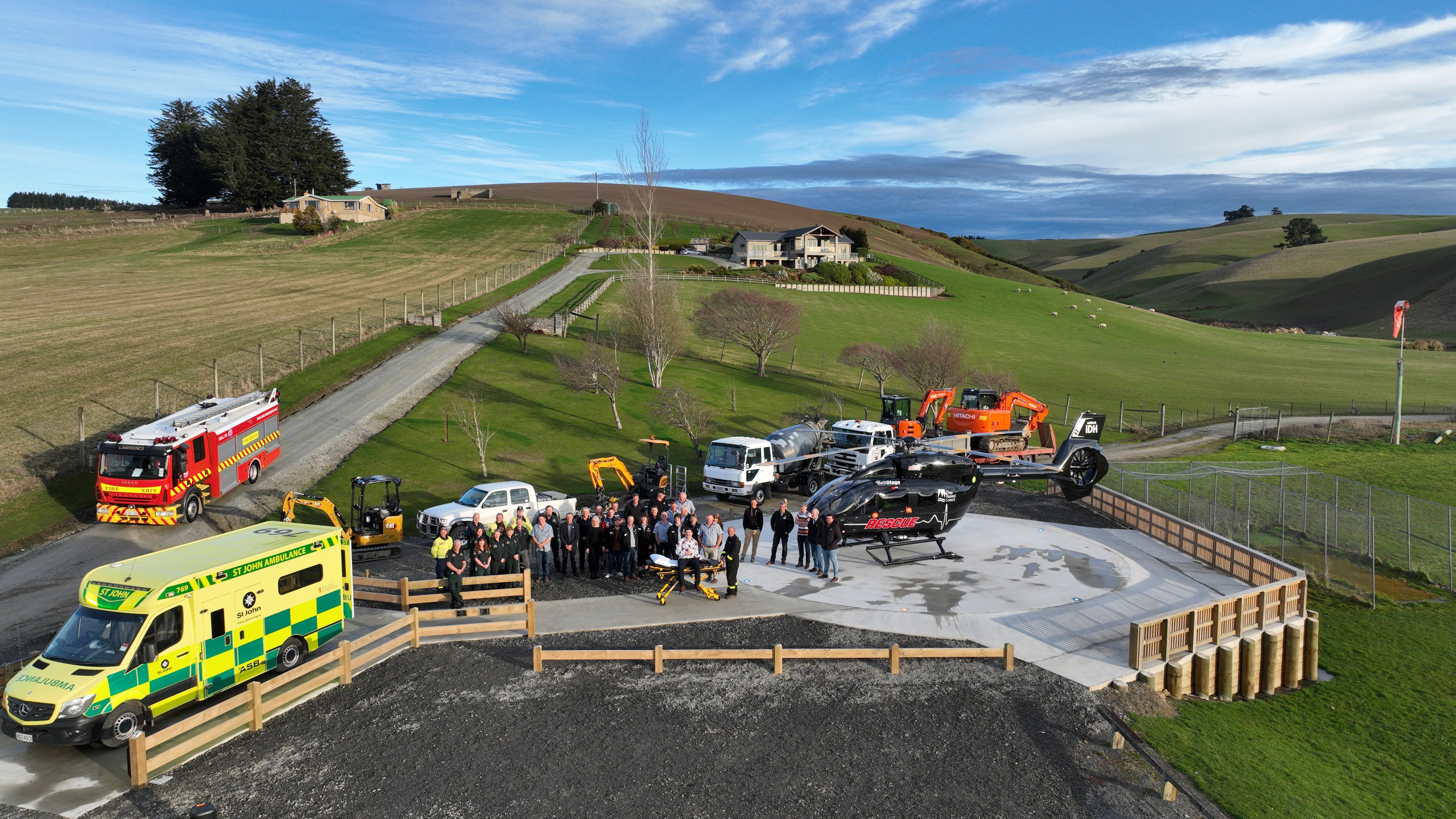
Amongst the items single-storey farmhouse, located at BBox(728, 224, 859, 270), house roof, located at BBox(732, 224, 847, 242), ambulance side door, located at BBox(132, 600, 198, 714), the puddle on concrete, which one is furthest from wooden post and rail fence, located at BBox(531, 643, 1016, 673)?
house roof, located at BBox(732, 224, 847, 242)

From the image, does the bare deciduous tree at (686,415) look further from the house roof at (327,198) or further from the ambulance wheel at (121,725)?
the house roof at (327,198)

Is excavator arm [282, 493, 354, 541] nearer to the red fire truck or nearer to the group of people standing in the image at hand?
the group of people standing

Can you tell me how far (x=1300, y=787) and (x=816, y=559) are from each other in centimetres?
1080

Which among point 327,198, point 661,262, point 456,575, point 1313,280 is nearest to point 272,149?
point 327,198

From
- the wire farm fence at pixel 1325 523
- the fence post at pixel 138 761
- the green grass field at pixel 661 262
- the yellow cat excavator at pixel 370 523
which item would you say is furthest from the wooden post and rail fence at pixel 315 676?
the green grass field at pixel 661 262

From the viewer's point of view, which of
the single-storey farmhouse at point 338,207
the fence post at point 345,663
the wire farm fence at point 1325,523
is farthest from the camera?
the single-storey farmhouse at point 338,207

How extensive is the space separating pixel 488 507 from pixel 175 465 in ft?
29.8

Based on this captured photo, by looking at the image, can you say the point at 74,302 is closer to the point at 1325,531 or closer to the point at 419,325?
the point at 419,325

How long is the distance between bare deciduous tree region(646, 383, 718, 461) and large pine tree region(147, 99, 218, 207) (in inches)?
4078

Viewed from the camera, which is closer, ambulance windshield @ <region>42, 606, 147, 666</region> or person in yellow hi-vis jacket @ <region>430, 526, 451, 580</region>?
ambulance windshield @ <region>42, 606, 147, 666</region>

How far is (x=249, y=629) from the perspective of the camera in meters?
13.5

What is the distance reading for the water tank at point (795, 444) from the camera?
29.9 meters

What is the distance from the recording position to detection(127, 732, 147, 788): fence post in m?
11.0

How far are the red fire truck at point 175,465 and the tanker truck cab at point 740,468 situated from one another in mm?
15177
